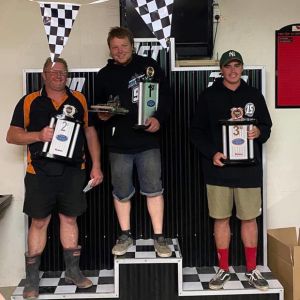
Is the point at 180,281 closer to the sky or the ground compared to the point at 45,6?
closer to the ground

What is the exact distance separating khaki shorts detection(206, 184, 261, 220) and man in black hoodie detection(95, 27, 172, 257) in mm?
332

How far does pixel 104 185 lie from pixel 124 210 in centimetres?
30

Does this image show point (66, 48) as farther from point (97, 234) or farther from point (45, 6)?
point (97, 234)

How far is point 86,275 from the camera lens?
3014 millimetres

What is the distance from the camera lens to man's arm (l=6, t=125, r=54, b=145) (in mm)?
2547

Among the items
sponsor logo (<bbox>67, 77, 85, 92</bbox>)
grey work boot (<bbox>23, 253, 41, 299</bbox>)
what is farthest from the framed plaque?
grey work boot (<bbox>23, 253, 41, 299</bbox>)

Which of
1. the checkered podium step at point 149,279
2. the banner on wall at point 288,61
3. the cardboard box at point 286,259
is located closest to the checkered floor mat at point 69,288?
the checkered podium step at point 149,279

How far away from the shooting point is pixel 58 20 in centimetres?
252

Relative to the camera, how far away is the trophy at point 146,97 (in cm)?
267

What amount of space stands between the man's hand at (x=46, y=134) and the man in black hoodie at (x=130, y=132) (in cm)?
36

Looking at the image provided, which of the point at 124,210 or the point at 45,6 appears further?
the point at 124,210

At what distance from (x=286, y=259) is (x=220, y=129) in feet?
3.05

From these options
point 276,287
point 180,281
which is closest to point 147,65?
point 180,281

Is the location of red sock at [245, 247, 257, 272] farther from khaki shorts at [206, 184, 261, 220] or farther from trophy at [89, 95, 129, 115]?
trophy at [89, 95, 129, 115]
